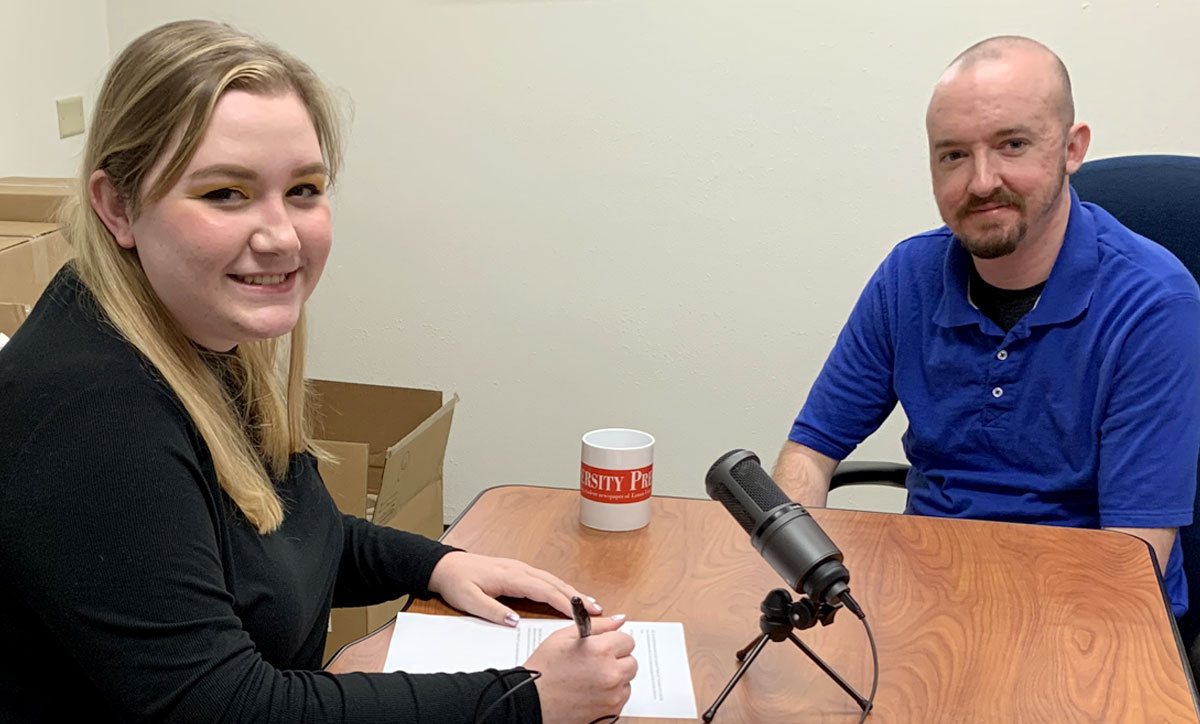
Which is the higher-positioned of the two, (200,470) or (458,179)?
(200,470)

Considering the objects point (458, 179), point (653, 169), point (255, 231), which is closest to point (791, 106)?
point (653, 169)

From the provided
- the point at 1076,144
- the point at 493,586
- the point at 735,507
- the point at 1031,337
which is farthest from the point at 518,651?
the point at 1076,144

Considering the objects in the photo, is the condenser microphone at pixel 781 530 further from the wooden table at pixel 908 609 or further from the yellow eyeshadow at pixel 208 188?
the yellow eyeshadow at pixel 208 188

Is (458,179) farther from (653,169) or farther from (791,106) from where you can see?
(791,106)

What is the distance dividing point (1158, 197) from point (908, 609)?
3.06 ft

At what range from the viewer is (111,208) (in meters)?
1.04

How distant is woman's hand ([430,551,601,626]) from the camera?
1.20 m

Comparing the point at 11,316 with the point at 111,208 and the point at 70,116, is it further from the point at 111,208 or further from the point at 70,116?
the point at 70,116

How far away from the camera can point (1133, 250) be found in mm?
1665

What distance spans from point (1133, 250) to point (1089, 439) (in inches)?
11.4

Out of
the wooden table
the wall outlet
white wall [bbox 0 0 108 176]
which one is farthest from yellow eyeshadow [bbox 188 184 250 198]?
the wall outlet

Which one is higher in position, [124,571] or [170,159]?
[170,159]

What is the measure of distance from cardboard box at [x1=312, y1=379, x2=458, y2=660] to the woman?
102 centimetres

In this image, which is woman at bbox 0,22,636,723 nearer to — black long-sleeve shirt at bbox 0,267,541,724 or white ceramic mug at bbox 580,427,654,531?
black long-sleeve shirt at bbox 0,267,541,724
